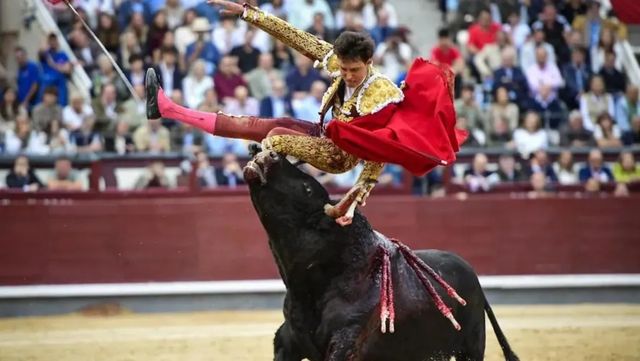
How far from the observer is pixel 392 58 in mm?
11945

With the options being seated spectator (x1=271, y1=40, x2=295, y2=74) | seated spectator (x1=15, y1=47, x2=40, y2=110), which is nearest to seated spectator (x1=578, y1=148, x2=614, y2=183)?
seated spectator (x1=271, y1=40, x2=295, y2=74)

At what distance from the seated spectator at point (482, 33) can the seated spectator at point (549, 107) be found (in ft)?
2.35

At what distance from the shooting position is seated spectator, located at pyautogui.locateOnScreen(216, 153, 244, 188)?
1075cm

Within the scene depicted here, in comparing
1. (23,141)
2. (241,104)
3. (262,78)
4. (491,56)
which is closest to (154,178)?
(241,104)

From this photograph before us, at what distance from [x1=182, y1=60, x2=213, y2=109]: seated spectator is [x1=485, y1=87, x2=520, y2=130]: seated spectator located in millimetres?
2534

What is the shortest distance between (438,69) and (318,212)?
786 millimetres

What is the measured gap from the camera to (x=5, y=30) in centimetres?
1234

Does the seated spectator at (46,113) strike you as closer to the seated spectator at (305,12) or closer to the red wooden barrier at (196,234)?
the red wooden barrier at (196,234)

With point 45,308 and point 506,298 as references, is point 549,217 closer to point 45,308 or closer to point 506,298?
point 506,298

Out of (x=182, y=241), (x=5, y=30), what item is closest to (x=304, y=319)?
(x=182, y=241)

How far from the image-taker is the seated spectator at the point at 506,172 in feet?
36.7

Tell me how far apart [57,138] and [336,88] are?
19.2ft

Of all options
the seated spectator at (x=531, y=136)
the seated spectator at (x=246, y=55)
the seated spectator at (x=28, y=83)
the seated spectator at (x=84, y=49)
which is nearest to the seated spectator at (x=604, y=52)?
the seated spectator at (x=531, y=136)

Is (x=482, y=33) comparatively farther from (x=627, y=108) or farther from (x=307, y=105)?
(x=307, y=105)
